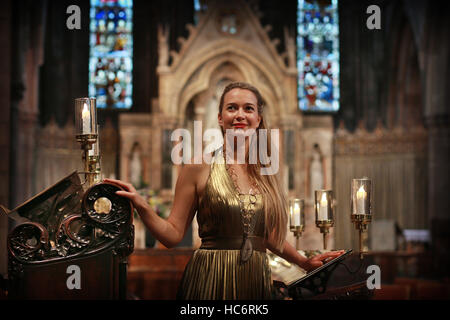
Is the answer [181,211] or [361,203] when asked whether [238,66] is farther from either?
[181,211]

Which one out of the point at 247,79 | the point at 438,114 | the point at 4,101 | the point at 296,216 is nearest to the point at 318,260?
the point at 296,216

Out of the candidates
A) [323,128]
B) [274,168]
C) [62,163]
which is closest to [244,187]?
[274,168]

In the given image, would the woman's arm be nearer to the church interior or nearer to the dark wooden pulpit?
the dark wooden pulpit

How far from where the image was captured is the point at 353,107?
1586 centimetres

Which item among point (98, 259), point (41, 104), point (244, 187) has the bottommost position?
point (98, 259)

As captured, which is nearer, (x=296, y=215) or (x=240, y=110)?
(x=240, y=110)

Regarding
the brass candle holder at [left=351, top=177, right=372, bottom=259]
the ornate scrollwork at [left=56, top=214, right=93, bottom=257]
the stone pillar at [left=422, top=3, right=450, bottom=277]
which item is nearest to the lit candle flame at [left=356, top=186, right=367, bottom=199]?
the brass candle holder at [left=351, top=177, right=372, bottom=259]

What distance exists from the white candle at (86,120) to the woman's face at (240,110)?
520 mm

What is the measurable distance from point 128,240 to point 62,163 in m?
10.6

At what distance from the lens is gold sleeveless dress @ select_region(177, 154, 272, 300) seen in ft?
7.95

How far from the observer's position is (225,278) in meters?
→ 2.42

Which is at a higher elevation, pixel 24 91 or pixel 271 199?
pixel 24 91

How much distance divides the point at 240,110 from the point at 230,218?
40cm
